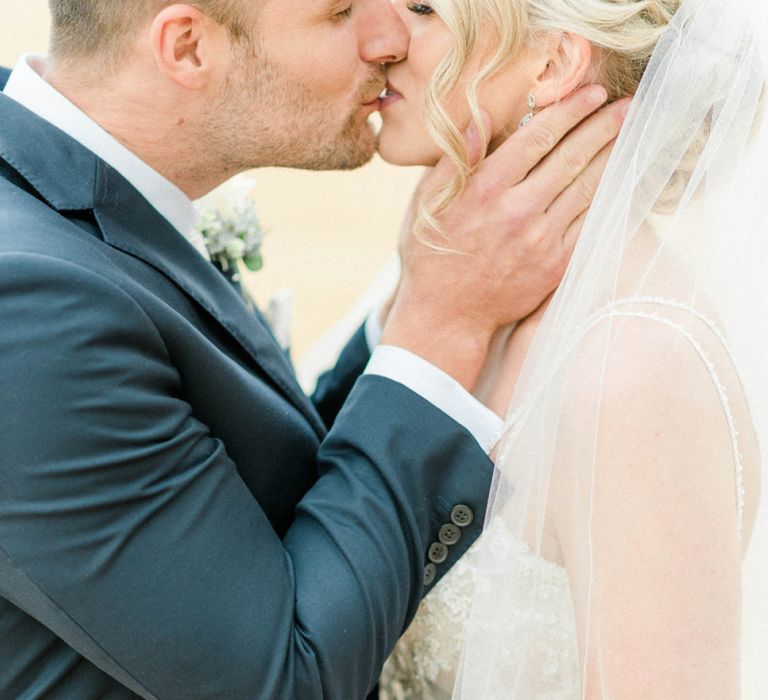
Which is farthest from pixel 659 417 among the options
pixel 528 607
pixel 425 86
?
pixel 425 86

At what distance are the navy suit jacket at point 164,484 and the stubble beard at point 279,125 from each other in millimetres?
377

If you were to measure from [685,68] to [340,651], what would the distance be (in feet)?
4.56

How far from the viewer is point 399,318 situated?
101 inches

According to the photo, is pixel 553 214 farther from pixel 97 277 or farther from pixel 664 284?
pixel 97 277

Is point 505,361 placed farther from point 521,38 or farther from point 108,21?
point 108,21

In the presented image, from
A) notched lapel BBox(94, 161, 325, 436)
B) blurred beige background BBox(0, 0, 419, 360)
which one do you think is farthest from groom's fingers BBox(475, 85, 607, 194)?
blurred beige background BBox(0, 0, 419, 360)

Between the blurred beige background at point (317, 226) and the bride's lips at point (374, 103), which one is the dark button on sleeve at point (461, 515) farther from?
the blurred beige background at point (317, 226)

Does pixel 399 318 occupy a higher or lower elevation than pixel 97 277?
lower

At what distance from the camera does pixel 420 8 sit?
2555mm

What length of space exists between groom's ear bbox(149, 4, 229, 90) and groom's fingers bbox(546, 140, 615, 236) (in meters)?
0.92

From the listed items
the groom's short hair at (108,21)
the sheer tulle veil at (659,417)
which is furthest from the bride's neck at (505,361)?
the groom's short hair at (108,21)

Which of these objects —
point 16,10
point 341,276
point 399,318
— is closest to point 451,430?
point 399,318

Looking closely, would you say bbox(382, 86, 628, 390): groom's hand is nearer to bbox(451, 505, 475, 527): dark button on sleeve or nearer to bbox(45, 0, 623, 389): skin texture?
bbox(45, 0, 623, 389): skin texture

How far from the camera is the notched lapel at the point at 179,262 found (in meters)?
2.37
